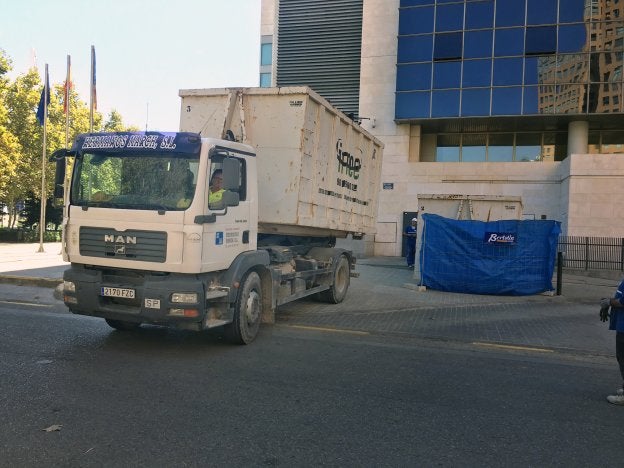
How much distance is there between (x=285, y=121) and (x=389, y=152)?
1898 cm

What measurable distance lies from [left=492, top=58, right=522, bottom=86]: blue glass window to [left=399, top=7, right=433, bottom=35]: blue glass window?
363 cm

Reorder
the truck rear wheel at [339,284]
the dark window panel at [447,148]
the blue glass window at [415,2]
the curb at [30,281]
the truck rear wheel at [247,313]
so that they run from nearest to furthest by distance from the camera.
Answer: the truck rear wheel at [247,313]
the truck rear wheel at [339,284]
the curb at [30,281]
the blue glass window at [415,2]
the dark window panel at [447,148]

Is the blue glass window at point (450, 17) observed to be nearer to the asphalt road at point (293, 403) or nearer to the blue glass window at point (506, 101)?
the blue glass window at point (506, 101)

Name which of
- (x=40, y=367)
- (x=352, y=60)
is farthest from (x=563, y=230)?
(x=40, y=367)

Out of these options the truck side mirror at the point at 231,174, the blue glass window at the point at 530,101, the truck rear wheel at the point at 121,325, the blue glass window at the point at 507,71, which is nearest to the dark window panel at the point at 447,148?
the blue glass window at the point at 507,71

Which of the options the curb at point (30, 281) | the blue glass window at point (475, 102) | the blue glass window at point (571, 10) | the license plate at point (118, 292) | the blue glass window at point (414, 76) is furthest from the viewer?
the blue glass window at point (414, 76)

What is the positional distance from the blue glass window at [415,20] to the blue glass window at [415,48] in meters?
0.33

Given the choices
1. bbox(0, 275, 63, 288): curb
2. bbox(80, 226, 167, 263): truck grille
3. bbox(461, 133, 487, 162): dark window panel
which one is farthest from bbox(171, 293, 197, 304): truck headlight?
bbox(461, 133, 487, 162): dark window panel

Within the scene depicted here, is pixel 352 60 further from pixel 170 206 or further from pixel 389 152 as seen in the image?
pixel 170 206

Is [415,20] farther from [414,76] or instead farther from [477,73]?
[477,73]

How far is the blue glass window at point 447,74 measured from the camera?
24.0 meters

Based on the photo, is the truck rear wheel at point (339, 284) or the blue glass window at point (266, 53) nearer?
the truck rear wheel at point (339, 284)

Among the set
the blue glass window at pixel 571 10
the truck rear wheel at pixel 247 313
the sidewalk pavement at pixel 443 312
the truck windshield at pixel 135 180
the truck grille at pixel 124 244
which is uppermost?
the blue glass window at pixel 571 10

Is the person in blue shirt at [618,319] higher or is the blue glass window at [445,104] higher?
the blue glass window at [445,104]
